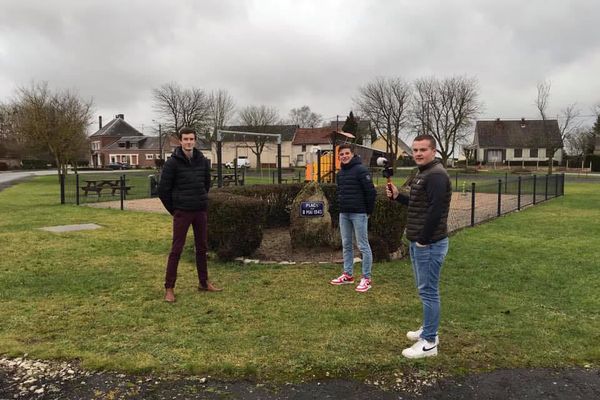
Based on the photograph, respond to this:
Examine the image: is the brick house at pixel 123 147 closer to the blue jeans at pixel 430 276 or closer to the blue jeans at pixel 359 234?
the blue jeans at pixel 359 234

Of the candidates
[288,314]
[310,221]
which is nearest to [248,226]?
[310,221]

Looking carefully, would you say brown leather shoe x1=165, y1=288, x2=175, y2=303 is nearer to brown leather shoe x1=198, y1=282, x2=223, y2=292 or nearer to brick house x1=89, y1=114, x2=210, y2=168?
brown leather shoe x1=198, y1=282, x2=223, y2=292

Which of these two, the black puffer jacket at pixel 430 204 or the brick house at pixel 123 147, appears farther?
the brick house at pixel 123 147

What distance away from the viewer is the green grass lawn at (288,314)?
12.6ft

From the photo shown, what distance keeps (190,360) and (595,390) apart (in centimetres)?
287

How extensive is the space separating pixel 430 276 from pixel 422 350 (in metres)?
0.58

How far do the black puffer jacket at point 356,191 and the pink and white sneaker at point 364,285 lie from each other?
0.81 metres

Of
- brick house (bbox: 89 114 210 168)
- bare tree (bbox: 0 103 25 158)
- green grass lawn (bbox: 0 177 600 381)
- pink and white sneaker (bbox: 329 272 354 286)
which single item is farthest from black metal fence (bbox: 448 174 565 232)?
brick house (bbox: 89 114 210 168)

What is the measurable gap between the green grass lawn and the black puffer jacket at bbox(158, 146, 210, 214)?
42.1 inches

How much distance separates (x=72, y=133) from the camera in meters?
32.9

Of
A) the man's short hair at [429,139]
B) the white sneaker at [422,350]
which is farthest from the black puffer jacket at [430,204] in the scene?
the white sneaker at [422,350]

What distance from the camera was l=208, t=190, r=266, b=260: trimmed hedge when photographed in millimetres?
7328

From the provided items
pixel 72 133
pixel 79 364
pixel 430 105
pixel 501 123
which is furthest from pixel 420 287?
pixel 501 123

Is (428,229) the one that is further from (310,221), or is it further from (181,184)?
(310,221)
